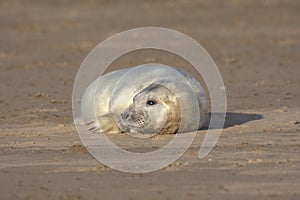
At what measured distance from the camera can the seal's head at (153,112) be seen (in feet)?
27.1

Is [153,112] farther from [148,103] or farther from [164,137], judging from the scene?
[164,137]

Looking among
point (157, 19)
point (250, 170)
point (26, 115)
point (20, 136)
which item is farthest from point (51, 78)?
point (157, 19)

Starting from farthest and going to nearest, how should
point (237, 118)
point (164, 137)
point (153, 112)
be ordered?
point (237, 118) → point (164, 137) → point (153, 112)

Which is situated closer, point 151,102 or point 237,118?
point 151,102

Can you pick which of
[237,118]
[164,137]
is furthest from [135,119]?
[237,118]

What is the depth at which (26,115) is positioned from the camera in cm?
1030

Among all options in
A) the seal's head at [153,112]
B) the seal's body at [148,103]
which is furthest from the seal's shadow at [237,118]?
the seal's head at [153,112]

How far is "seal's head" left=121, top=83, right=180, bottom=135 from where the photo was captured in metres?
8.27

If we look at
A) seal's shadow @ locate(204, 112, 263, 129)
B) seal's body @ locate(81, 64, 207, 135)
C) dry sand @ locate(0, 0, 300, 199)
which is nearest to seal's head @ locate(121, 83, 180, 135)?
seal's body @ locate(81, 64, 207, 135)

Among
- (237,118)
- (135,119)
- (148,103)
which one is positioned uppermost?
(148,103)

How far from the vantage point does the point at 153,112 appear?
8.27 meters

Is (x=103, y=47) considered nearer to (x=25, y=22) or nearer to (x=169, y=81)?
(x=25, y=22)

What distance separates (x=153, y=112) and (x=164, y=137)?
0.30 metres

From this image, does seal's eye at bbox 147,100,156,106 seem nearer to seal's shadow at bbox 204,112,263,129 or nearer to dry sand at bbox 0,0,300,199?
dry sand at bbox 0,0,300,199
